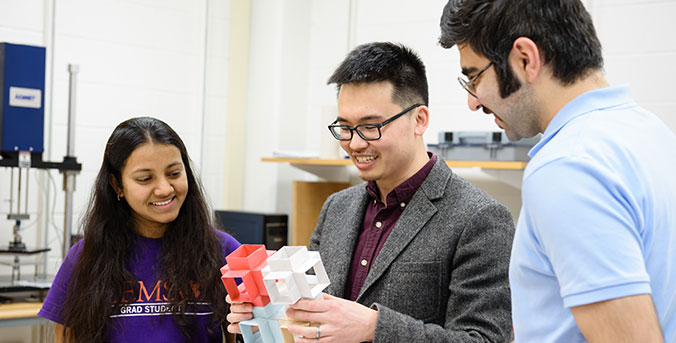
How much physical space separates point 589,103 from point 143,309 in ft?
4.43

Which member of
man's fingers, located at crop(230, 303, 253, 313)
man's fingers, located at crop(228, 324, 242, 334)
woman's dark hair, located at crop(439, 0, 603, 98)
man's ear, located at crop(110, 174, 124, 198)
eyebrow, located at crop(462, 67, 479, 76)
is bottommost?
man's fingers, located at crop(228, 324, 242, 334)

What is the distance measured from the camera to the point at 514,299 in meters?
0.91

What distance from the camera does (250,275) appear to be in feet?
3.88

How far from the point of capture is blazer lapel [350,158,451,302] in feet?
4.73

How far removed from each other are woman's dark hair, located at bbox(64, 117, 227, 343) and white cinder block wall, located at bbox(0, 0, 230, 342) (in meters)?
1.52

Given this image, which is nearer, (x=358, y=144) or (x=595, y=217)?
(x=595, y=217)

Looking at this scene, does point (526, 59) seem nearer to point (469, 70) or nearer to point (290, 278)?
point (469, 70)

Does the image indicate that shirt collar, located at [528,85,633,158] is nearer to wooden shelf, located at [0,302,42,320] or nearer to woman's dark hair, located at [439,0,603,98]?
woman's dark hair, located at [439,0,603,98]

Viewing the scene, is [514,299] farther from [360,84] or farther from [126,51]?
[126,51]

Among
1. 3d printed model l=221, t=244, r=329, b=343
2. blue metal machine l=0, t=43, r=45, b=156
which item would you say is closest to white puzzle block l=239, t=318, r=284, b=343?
3d printed model l=221, t=244, r=329, b=343

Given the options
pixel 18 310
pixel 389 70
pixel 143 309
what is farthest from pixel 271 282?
pixel 18 310

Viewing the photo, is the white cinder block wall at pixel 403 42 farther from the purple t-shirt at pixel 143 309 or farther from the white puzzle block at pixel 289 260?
the white puzzle block at pixel 289 260

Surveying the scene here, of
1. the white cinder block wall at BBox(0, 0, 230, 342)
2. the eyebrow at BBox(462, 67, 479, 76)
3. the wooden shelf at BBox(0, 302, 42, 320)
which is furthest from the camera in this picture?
the white cinder block wall at BBox(0, 0, 230, 342)

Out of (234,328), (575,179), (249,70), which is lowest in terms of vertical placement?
(234,328)
